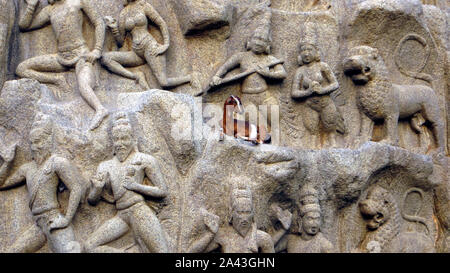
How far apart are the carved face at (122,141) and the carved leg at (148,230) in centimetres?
57

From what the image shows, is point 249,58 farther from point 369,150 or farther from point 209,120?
point 369,150

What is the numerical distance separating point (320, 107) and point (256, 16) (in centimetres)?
131

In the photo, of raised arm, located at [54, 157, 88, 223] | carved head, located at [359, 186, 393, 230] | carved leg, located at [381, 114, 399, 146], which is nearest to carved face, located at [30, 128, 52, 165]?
raised arm, located at [54, 157, 88, 223]

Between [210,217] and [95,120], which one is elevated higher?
[95,120]

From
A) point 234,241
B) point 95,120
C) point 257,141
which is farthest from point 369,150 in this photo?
point 95,120

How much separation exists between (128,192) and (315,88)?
248 cm

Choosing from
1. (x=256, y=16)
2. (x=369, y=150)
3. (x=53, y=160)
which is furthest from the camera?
(x=256, y=16)

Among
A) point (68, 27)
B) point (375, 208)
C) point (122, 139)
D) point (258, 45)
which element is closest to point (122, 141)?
point (122, 139)

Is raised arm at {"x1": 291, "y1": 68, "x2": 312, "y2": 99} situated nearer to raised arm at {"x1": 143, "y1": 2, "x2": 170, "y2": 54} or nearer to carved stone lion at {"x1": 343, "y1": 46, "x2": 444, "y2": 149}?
carved stone lion at {"x1": 343, "y1": 46, "x2": 444, "y2": 149}

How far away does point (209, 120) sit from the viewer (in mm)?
8578

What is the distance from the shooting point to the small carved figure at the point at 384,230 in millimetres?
8543

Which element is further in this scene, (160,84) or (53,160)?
(160,84)

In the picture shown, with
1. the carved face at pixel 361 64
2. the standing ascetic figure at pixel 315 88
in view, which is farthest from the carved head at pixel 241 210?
the carved face at pixel 361 64

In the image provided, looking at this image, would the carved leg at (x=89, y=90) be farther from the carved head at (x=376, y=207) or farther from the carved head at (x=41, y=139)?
the carved head at (x=376, y=207)
